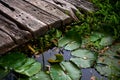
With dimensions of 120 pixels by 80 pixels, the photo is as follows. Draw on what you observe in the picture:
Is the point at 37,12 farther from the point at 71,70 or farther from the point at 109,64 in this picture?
the point at 109,64

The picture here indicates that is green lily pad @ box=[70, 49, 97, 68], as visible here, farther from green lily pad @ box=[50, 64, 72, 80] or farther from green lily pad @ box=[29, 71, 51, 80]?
green lily pad @ box=[29, 71, 51, 80]

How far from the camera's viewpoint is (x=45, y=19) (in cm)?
295

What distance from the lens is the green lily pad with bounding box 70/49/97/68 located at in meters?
2.56

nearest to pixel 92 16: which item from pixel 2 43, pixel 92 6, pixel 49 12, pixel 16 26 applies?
pixel 92 6

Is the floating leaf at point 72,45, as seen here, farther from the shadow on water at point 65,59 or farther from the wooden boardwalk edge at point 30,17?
the wooden boardwalk edge at point 30,17

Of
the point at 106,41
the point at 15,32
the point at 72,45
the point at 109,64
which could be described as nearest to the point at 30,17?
the point at 15,32

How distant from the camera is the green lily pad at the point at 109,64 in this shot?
8.09 ft

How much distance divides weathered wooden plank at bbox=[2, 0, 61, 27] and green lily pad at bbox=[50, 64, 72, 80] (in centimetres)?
58

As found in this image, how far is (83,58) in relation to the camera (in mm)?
2627

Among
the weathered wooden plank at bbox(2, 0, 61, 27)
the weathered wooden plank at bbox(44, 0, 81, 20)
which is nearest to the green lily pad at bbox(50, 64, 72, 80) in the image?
the weathered wooden plank at bbox(2, 0, 61, 27)

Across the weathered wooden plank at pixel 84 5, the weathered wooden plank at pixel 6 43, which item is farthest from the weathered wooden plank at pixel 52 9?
the weathered wooden plank at pixel 6 43

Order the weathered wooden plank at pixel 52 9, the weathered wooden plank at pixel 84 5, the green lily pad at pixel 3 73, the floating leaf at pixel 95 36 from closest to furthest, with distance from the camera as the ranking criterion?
the green lily pad at pixel 3 73, the floating leaf at pixel 95 36, the weathered wooden plank at pixel 52 9, the weathered wooden plank at pixel 84 5

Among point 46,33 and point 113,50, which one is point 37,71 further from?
point 113,50

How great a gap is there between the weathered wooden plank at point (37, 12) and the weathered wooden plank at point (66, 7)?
0.70 ft
